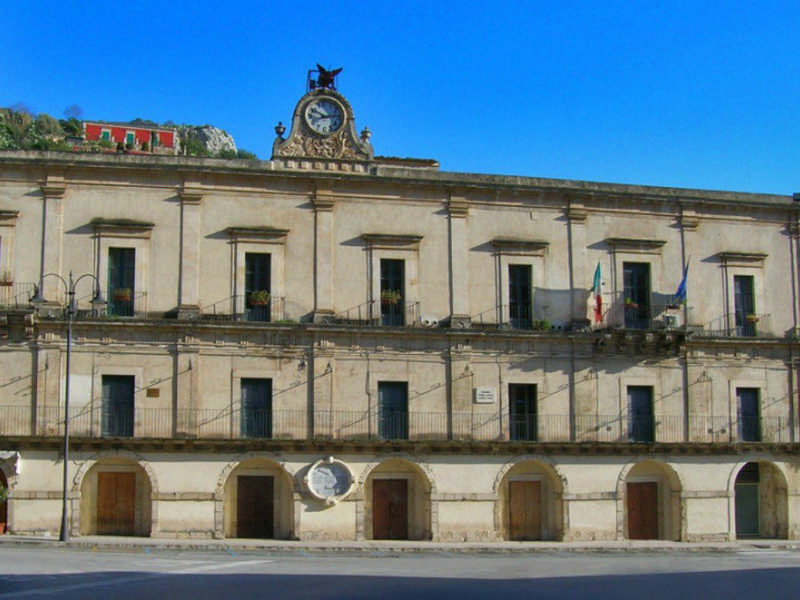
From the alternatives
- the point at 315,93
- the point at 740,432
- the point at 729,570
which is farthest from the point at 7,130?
the point at 729,570

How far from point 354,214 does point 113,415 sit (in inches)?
415

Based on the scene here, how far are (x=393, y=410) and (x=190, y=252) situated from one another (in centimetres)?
866

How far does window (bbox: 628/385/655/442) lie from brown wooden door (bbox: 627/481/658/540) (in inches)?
69.0

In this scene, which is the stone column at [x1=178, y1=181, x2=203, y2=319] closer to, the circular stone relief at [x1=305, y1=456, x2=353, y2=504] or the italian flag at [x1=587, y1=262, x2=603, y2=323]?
the circular stone relief at [x1=305, y1=456, x2=353, y2=504]

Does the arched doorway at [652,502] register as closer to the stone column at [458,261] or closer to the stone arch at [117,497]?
the stone column at [458,261]

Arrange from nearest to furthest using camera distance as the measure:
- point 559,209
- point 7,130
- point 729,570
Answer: point 729,570
point 559,209
point 7,130

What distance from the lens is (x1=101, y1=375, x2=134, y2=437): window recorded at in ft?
119

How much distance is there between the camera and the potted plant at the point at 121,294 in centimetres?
3675

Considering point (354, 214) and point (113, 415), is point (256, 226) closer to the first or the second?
point (354, 214)

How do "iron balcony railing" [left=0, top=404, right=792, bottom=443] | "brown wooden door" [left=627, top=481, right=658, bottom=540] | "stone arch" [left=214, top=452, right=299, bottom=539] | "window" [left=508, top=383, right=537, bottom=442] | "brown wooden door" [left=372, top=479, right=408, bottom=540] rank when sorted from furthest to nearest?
1. "brown wooden door" [left=627, top=481, right=658, bottom=540]
2. "window" [left=508, top=383, right=537, bottom=442]
3. "brown wooden door" [left=372, top=479, right=408, bottom=540]
4. "stone arch" [left=214, top=452, right=299, bottom=539]
5. "iron balcony railing" [left=0, top=404, right=792, bottom=443]

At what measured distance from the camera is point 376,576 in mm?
25109

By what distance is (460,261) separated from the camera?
3944 cm

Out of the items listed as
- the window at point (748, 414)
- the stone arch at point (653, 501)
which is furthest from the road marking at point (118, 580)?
the window at point (748, 414)

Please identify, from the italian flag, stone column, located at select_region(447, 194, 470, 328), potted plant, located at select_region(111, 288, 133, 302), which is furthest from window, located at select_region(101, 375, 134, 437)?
the italian flag
